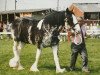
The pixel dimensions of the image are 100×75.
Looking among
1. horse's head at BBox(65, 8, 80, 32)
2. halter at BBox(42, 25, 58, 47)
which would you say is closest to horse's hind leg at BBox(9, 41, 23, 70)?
halter at BBox(42, 25, 58, 47)

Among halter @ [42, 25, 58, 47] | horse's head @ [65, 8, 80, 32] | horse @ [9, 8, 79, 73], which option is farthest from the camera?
halter @ [42, 25, 58, 47]

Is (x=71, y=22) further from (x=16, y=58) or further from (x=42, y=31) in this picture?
(x=16, y=58)

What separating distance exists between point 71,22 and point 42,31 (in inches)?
46.9

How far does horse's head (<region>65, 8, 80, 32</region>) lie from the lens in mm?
13906

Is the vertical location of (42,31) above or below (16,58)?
above

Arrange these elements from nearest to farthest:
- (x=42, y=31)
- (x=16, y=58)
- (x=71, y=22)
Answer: (x=71, y=22) → (x=42, y=31) → (x=16, y=58)

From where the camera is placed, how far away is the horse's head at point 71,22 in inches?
547

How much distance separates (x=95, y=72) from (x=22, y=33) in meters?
2.94

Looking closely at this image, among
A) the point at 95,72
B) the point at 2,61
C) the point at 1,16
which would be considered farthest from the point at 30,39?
the point at 1,16

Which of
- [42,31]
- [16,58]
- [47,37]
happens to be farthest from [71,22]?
[16,58]

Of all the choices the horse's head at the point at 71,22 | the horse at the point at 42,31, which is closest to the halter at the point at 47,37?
the horse at the point at 42,31

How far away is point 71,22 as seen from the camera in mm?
13938

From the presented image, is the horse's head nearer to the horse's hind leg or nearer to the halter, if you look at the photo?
the halter

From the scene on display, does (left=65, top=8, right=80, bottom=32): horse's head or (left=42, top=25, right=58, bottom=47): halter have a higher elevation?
(left=65, top=8, right=80, bottom=32): horse's head
